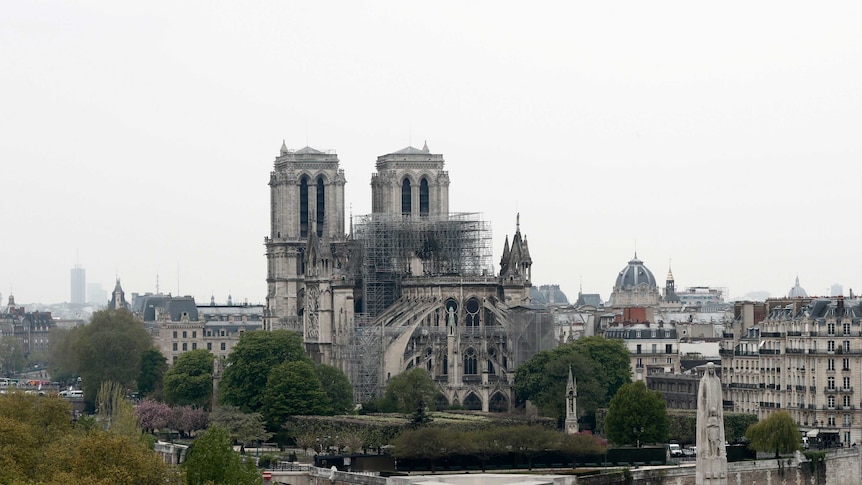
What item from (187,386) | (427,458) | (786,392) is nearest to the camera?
(427,458)

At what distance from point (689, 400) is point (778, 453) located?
2299 cm

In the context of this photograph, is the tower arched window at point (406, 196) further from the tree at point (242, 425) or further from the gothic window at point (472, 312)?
the tree at point (242, 425)

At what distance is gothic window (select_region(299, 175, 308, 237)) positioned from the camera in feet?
518

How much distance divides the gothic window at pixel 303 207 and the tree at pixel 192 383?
15.4m

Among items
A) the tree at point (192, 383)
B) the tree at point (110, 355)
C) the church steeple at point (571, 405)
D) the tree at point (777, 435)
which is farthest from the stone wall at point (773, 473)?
the tree at point (110, 355)

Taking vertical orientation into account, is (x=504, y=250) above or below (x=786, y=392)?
above

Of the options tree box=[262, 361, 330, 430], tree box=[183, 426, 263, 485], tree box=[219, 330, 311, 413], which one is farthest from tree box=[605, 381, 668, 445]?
tree box=[183, 426, 263, 485]

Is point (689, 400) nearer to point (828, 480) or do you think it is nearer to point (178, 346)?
point (828, 480)

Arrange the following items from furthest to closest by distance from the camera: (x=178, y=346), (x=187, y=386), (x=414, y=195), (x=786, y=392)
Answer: (x=178, y=346) < (x=414, y=195) < (x=187, y=386) < (x=786, y=392)

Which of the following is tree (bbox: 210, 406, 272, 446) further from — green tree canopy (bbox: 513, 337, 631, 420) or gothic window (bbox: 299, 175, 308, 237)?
gothic window (bbox: 299, 175, 308, 237)

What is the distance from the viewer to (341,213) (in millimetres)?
158500

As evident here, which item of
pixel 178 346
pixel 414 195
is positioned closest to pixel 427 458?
pixel 414 195

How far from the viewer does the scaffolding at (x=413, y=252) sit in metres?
148

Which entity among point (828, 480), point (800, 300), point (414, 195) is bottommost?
point (828, 480)
